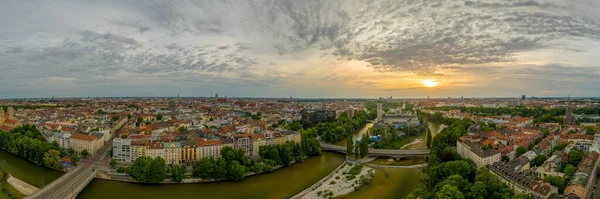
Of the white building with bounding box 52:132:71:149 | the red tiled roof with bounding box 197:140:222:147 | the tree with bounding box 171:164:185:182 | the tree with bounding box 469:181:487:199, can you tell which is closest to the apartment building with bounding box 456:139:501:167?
the tree with bounding box 469:181:487:199

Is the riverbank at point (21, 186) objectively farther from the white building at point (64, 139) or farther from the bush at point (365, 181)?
the bush at point (365, 181)

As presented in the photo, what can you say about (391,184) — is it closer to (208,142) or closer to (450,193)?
(450,193)

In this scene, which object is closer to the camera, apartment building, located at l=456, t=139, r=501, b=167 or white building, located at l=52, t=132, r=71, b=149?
apartment building, located at l=456, t=139, r=501, b=167

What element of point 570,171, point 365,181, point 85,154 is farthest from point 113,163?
point 570,171

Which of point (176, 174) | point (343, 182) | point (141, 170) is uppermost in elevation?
point (141, 170)

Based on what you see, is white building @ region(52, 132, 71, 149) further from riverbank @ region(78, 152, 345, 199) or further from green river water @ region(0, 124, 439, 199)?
riverbank @ region(78, 152, 345, 199)

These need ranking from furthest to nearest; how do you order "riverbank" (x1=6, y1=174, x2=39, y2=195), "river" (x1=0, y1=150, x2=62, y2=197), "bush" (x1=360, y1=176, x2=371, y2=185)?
"bush" (x1=360, y1=176, x2=371, y2=185) → "river" (x1=0, y1=150, x2=62, y2=197) → "riverbank" (x1=6, y1=174, x2=39, y2=195)
